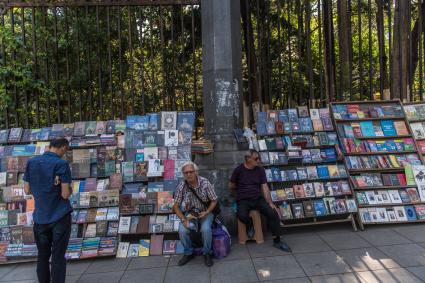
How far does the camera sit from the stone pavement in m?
4.18

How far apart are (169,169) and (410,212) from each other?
3.90 meters

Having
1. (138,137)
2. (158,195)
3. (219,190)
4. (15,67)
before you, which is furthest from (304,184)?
(15,67)

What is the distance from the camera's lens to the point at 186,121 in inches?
239

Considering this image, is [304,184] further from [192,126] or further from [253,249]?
[192,126]

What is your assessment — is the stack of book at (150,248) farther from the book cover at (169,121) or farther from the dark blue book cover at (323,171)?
the dark blue book cover at (323,171)

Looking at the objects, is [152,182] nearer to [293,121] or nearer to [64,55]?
[293,121]

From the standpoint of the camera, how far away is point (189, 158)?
584 centimetres

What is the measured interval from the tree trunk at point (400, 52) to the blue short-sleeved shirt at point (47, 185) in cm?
636

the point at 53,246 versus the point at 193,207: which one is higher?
the point at 193,207

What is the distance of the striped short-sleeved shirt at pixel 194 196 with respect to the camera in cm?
503

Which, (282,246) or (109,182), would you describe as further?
(109,182)

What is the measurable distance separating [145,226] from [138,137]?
1442 millimetres

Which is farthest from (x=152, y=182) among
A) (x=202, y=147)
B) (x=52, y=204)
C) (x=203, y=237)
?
(x=52, y=204)

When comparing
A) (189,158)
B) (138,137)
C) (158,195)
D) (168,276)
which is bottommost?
(168,276)
